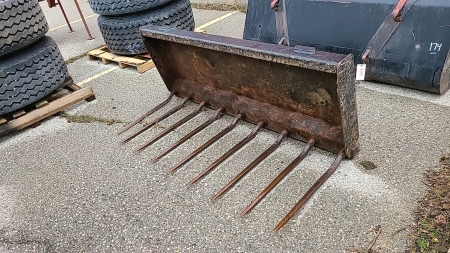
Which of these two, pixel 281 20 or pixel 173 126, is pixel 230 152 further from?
pixel 281 20

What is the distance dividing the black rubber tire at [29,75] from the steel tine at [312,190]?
2.54m

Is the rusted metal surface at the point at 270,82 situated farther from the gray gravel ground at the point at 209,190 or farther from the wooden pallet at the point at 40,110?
the wooden pallet at the point at 40,110

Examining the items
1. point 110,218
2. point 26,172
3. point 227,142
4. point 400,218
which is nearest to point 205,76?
point 227,142

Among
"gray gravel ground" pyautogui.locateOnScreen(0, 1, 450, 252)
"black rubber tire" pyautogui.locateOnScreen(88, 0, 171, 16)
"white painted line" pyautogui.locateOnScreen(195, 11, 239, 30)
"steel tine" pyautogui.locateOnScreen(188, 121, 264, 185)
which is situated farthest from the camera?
"white painted line" pyautogui.locateOnScreen(195, 11, 239, 30)

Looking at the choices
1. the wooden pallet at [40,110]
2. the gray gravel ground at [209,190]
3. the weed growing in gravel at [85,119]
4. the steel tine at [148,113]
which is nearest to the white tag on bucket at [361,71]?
the gray gravel ground at [209,190]

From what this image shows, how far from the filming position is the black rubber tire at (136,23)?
406cm

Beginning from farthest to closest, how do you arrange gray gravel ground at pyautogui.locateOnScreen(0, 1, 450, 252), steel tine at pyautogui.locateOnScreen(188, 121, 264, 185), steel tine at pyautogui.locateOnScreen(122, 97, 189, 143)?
steel tine at pyautogui.locateOnScreen(122, 97, 189, 143), steel tine at pyautogui.locateOnScreen(188, 121, 264, 185), gray gravel ground at pyautogui.locateOnScreen(0, 1, 450, 252)

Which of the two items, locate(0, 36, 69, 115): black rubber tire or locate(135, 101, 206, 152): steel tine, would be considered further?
locate(0, 36, 69, 115): black rubber tire

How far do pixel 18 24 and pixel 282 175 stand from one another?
252cm

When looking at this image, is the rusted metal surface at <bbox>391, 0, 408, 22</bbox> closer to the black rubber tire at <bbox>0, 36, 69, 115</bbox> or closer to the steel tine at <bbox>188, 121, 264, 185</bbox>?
the steel tine at <bbox>188, 121, 264, 185</bbox>

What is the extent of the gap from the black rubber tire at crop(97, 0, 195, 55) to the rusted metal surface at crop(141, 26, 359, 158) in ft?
3.30

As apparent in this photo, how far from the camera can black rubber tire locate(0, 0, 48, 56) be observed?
308 cm

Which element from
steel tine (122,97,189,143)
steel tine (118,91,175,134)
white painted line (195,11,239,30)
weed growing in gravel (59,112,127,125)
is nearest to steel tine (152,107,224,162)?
steel tine (122,97,189,143)

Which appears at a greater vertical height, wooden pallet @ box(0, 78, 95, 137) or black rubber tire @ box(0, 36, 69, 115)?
black rubber tire @ box(0, 36, 69, 115)
